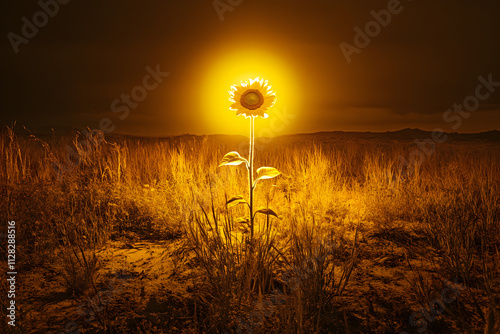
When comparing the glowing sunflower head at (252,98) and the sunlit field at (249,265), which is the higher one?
the glowing sunflower head at (252,98)

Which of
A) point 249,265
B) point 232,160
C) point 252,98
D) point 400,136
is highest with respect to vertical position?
point 400,136

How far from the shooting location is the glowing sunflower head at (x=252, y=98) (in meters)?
2.78

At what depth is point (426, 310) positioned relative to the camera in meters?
2.06

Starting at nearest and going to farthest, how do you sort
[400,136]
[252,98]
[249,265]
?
[249,265], [252,98], [400,136]

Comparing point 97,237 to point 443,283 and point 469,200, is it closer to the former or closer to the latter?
point 443,283

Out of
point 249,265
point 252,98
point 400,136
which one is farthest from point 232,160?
point 400,136

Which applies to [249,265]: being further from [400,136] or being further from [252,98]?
[400,136]

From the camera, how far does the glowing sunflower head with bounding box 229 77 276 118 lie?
2.78m

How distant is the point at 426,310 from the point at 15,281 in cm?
298

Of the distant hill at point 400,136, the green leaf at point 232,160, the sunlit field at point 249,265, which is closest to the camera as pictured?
the sunlit field at point 249,265

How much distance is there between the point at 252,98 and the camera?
2793 millimetres

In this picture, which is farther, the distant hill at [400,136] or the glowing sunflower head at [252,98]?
the distant hill at [400,136]

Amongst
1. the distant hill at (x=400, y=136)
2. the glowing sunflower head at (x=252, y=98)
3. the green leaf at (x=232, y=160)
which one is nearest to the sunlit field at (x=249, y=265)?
the green leaf at (x=232, y=160)

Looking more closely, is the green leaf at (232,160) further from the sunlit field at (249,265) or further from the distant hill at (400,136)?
the distant hill at (400,136)
